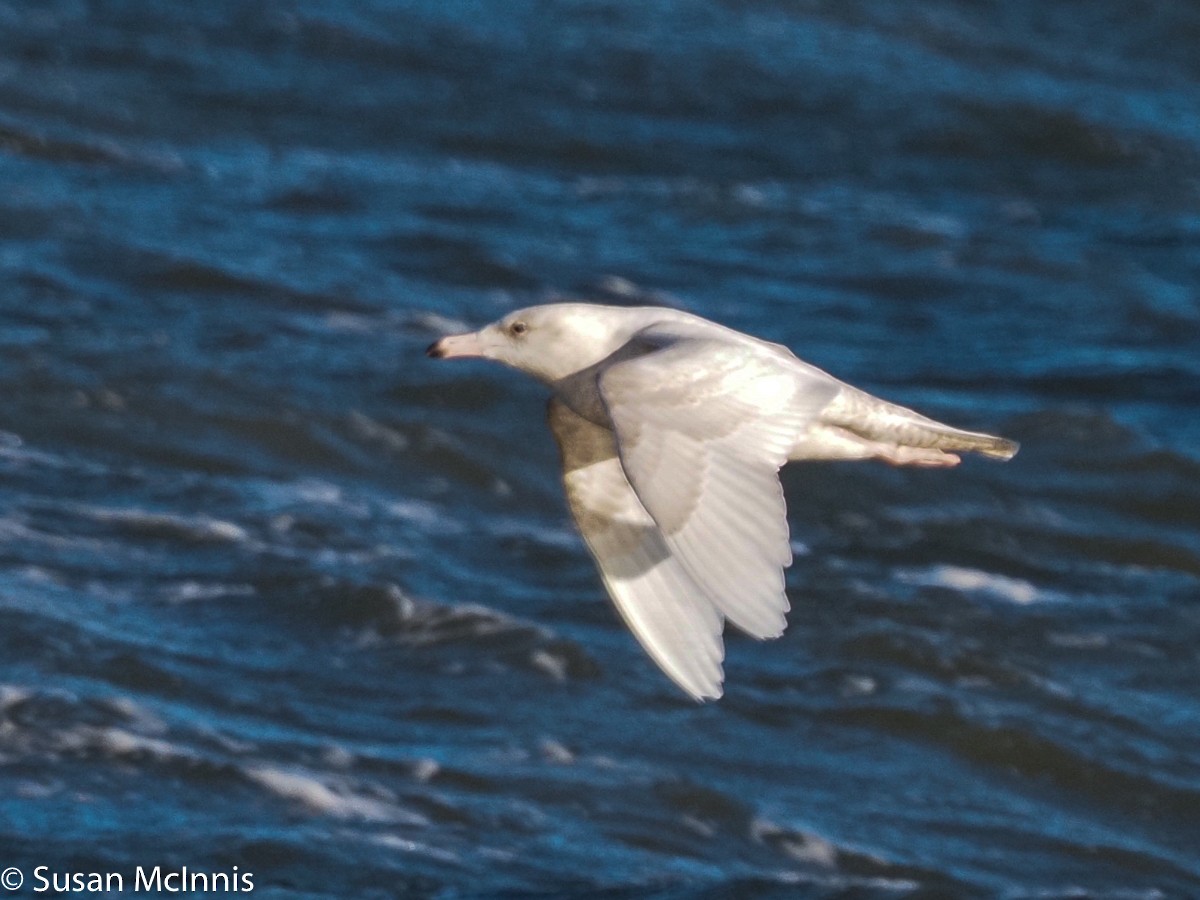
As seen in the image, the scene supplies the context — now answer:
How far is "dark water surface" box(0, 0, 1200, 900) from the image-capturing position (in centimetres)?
718

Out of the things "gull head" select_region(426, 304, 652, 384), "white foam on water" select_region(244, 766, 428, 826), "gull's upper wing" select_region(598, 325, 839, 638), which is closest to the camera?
"gull's upper wing" select_region(598, 325, 839, 638)

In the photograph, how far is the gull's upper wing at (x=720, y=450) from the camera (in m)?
4.53

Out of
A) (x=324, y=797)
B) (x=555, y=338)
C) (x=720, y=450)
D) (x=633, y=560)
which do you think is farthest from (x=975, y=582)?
(x=720, y=450)

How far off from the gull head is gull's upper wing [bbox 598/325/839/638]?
1.26ft

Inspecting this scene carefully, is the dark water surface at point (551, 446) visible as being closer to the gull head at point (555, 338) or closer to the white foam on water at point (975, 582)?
the white foam on water at point (975, 582)

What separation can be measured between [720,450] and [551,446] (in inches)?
203

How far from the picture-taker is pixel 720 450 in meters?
4.82

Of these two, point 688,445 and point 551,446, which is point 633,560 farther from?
point 551,446

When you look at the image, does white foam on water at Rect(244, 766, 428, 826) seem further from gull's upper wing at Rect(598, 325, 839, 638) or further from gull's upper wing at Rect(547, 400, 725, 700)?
gull's upper wing at Rect(598, 325, 839, 638)

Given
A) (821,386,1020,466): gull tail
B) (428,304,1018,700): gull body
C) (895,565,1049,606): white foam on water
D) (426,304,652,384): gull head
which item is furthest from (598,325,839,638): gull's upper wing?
(895,565,1049,606): white foam on water

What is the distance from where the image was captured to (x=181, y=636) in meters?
7.99

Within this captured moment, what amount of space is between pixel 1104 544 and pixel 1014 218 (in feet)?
12.1

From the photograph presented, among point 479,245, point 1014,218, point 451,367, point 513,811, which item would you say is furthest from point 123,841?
point 1014,218

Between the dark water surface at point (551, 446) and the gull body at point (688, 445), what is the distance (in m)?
1.51
